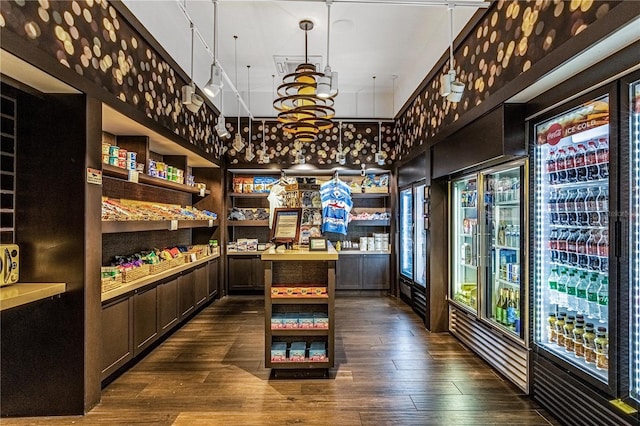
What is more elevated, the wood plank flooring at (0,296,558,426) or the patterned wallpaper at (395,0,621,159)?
the patterned wallpaper at (395,0,621,159)

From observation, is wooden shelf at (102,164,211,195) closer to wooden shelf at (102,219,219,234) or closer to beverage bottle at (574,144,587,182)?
wooden shelf at (102,219,219,234)

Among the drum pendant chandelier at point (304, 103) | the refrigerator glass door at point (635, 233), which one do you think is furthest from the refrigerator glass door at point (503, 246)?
the drum pendant chandelier at point (304, 103)

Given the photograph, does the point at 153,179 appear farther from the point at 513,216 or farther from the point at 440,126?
the point at 513,216

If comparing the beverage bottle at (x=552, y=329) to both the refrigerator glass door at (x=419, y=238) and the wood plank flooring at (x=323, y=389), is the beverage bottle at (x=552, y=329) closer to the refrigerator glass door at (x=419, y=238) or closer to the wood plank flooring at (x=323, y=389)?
the wood plank flooring at (x=323, y=389)

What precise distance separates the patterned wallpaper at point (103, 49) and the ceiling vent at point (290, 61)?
137 centimetres

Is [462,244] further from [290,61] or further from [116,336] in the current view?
[116,336]

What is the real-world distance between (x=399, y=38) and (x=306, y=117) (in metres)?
1.98

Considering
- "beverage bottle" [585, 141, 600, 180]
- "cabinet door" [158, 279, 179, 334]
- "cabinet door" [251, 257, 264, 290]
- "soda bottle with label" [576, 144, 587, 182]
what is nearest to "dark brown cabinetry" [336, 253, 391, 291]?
"cabinet door" [251, 257, 264, 290]

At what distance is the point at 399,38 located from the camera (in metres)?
4.90

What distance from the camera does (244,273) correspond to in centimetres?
736

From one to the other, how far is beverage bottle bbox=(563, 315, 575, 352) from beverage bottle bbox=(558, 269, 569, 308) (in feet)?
0.61

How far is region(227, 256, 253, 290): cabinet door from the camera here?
7.36 metres

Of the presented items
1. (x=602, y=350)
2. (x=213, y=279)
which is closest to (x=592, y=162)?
(x=602, y=350)

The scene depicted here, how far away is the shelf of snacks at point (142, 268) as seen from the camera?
342cm
